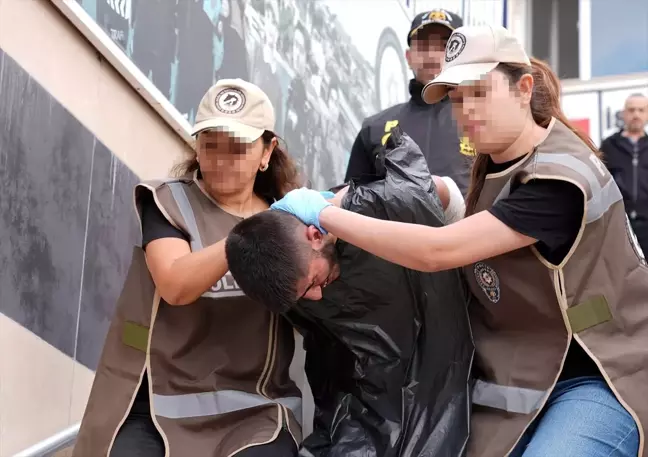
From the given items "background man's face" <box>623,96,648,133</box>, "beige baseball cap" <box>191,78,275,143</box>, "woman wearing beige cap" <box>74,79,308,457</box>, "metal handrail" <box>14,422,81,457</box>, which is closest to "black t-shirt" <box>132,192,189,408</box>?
"woman wearing beige cap" <box>74,79,308,457</box>

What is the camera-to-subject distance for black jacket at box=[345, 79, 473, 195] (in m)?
1.93

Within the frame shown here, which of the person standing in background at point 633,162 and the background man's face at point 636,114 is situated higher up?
the background man's face at point 636,114

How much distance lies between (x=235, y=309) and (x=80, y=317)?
1.55ft

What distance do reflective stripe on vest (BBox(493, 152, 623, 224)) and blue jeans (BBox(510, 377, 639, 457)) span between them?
0.84ft

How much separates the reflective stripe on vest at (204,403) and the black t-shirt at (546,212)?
56cm

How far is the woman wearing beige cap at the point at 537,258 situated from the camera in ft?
3.44

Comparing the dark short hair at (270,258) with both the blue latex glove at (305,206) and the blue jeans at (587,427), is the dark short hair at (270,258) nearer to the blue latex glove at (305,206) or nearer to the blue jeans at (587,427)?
the blue latex glove at (305,206)

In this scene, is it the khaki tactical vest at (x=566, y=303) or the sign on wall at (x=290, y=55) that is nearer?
the khaki tactical vest at (x=566, y=303)

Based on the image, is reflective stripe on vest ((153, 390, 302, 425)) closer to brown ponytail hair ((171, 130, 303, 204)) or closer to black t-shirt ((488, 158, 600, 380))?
brown ponytail hair ((171, 130, 303, 204))

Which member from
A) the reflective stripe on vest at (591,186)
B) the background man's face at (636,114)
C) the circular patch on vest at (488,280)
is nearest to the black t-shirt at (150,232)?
the circular patch on vest at (488,280)

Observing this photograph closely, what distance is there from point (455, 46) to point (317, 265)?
0.42 m

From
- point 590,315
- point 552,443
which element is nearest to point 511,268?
point 590,315

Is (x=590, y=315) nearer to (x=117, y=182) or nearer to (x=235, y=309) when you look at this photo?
(x=235, y=309)

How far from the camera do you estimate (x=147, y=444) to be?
Result: 1.24 metres
